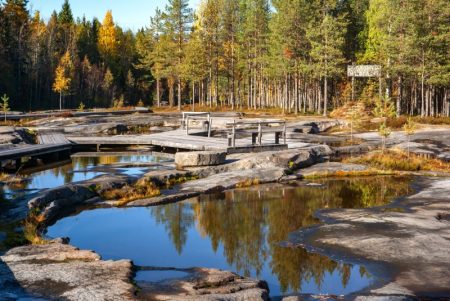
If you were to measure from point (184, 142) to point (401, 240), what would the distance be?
21458 mm

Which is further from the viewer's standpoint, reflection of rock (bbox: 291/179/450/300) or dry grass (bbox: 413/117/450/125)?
dry grass (bbox: 413/117/450/125)

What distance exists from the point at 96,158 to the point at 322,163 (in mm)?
14583

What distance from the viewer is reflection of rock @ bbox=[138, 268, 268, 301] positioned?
8938mm

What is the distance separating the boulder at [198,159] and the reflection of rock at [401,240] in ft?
31.5

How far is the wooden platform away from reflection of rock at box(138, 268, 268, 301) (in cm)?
1851

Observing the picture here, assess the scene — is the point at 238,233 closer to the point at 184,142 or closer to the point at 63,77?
the point at 184,142

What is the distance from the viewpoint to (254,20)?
74.3 m

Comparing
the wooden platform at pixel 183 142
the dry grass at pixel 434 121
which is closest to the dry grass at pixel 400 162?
the wooden platform at pixel 183 142

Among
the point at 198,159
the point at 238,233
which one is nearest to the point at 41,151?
the point at 198,159

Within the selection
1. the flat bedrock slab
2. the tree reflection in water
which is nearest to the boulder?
the tree reflection in water

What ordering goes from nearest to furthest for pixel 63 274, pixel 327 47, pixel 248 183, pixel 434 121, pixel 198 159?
pixel 63 274
pixel 248 183
pixel 198 159
pixel 434 121
pixel 327 47

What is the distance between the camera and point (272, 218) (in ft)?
53.0

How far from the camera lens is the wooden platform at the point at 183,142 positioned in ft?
97.9

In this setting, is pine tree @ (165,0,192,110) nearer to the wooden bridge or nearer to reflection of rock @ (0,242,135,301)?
the wooden bridge
